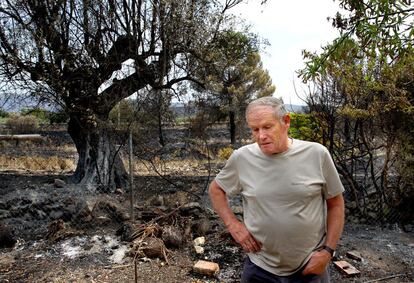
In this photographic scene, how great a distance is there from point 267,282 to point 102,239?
3964 millimetres

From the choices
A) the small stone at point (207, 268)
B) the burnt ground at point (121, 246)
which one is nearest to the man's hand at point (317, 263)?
the burnt ground at point (121, 246)

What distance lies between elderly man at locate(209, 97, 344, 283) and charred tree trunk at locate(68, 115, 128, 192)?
23.8ft

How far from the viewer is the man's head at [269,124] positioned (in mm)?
2244

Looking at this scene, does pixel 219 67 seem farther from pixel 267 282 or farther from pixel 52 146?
pixel 52 146

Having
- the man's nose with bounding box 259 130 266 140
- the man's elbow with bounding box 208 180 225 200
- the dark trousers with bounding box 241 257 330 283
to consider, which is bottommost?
the dark trousers with bounding box 241 257 330 283

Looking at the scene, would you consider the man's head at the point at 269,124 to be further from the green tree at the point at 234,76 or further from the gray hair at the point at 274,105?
the green tree at the point at 234,76

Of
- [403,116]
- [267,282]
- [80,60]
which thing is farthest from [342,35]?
[80,60]

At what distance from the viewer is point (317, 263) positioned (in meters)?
2.21

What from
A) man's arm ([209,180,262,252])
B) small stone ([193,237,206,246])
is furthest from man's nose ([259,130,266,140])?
small stone ([193,237,206,246])

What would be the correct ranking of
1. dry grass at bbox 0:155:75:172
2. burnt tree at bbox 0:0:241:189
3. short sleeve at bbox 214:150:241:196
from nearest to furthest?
short sleeve at bbox 214:150:241:196 → burnt tree at bbox 0:0:241:189 → dry grass at bbox 0:155:75:172

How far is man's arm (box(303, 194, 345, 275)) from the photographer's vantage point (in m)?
2.21

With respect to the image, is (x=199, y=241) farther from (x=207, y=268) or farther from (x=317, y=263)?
(x=317, y=263)

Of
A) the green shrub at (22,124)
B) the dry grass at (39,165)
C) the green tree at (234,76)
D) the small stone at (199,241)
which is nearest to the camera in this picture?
the small stone at (199,241)

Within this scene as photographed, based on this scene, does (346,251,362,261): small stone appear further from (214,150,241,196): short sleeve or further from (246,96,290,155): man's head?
(246,96,290,155): man's head
